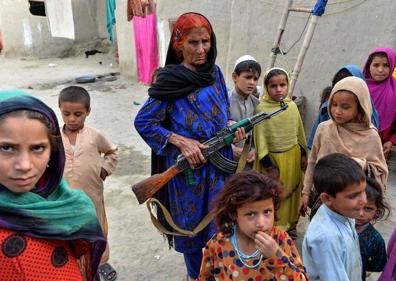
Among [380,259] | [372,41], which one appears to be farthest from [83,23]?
[380,259]

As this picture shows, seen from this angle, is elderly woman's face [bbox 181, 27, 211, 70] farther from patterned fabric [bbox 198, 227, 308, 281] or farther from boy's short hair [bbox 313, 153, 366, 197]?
patterned fabric [bbox 198, 227, 308, 281]

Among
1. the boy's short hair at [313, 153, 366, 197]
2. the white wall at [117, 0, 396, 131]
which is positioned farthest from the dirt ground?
the boy's short hair at [313, 153, 366, 197]

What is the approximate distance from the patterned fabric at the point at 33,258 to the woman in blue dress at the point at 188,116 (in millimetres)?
1047

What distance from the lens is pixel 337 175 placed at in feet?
5.95

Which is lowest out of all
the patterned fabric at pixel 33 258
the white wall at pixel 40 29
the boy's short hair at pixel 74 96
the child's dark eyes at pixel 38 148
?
the white wall at pixel 40 29

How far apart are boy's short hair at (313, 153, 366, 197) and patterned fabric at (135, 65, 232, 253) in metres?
0.71

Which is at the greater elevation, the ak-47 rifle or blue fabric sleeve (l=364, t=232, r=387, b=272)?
the ak-47 rifle

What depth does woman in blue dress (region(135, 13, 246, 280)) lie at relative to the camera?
7.34ft

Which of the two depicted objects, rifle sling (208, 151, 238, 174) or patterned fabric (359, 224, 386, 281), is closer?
patterned fabric (359, 224, 386, 281)

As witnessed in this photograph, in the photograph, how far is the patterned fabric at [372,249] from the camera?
2020mm

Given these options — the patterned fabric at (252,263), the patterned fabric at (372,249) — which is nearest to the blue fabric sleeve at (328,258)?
the patterned fabric at (252,263)

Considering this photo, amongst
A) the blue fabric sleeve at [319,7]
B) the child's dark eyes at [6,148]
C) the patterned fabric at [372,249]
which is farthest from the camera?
the blue fabric sleeve at [319,7]

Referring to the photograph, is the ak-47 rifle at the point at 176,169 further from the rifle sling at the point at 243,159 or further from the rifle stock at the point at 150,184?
the rifle sling at the point at 243,159

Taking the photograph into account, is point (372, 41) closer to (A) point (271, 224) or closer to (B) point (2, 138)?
(A) point (271, 224)
